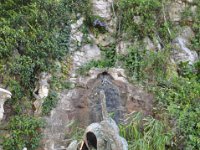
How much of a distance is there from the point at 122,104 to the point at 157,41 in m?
1.48

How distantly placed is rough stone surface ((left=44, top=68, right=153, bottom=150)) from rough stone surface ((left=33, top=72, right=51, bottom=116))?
221 mm

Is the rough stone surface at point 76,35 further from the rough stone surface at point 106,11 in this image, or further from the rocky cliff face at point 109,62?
the rough stone surface at point 106,11

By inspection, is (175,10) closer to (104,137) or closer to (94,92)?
(94,92)

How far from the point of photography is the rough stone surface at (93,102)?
4809 mm

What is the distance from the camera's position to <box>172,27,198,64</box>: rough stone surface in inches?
235

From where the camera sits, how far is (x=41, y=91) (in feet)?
→ 16.2

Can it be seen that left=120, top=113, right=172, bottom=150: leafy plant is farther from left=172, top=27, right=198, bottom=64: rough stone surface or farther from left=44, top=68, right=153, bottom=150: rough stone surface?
left=172, top=27, right=198, bottom=64: rough stone surface

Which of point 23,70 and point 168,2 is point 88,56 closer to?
point 23,70

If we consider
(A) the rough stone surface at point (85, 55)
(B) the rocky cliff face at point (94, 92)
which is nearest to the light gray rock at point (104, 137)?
(B) the rocky cliff face at point (94, 92)

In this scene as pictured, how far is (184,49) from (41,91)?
2776 millimetres

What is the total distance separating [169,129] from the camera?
15.8 ft

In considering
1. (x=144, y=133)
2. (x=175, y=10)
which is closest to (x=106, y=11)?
(x=175, y=10)

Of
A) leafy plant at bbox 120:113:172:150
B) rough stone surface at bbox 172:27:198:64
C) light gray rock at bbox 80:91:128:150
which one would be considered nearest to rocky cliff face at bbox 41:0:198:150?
rough stone surface at bbox 172:27:198:64

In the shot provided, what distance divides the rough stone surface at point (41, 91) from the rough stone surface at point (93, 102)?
22 centimetres
